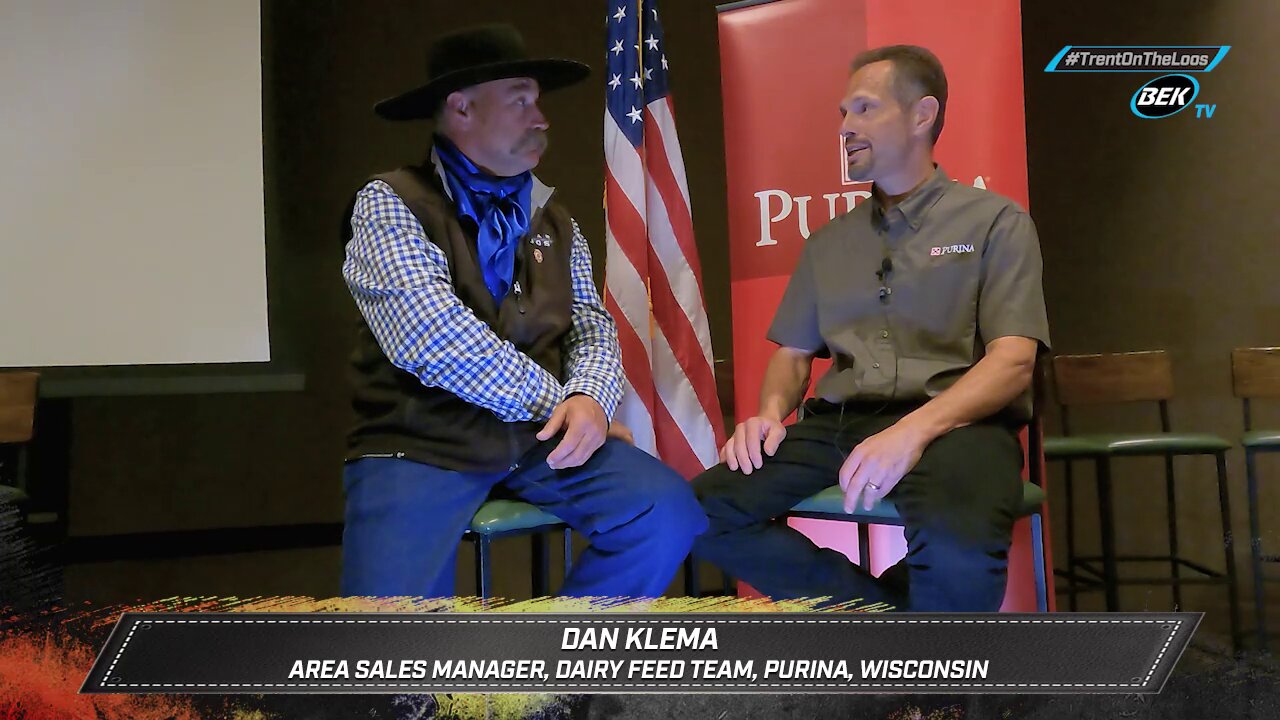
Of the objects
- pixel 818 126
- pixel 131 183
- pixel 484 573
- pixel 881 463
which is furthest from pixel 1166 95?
pixel 131 183

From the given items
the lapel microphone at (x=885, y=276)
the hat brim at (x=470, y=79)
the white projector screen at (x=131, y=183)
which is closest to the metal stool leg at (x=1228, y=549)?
the lapel microphone at (x=885, y=276)

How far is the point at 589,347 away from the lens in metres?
2.00

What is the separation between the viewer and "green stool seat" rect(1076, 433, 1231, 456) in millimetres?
2361

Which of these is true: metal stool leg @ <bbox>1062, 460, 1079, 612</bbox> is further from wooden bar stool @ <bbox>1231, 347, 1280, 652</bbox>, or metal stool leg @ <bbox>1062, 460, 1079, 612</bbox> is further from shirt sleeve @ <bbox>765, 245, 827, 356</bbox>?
shirt sleeve @ <bbox>765, 245, 827, 356</bbox>

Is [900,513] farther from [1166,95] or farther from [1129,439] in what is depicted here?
[1166,95]

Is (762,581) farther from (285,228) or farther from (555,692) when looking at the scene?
(285,228)

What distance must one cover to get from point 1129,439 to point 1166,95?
2.89 feet

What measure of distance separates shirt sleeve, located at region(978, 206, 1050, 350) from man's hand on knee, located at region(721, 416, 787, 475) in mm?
446

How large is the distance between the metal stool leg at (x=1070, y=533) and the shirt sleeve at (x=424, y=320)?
1419 mm

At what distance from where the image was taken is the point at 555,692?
1.79 m

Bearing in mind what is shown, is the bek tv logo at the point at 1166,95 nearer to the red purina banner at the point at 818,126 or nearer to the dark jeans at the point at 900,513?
the red purina banner at the point at 818,126

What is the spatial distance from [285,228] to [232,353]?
0.61 meters

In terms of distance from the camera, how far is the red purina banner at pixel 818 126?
7.52 ft

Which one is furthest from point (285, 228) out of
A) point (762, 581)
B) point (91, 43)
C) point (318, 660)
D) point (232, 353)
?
point (762, 581)
